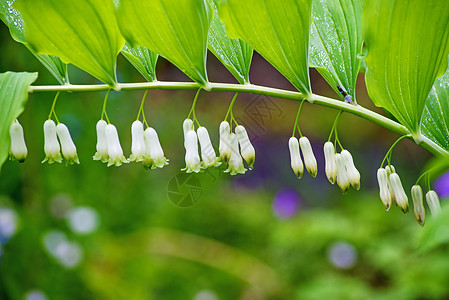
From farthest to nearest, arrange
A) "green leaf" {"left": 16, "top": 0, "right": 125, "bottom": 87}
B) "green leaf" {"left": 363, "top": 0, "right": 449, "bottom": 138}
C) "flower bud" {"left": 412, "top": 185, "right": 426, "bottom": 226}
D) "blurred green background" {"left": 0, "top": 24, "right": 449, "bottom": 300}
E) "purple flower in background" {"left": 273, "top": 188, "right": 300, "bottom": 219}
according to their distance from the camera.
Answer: "purple flower in background" {"left": 273, "top": 188, "right": 300, "bottom": 219} < "blurred green background" {"left": 0, "top": 24, "right": 449, "bottom": 300} < "flower bud" {"left": 412, "top": 185, "right": 426, "bottom": 226} < "green leaf" {"left": 16, "top": 0, "right": 125, "bottom": 87} < "green leaf" {"left": 363, "top": 0, "right": 449, "bottom": 138}

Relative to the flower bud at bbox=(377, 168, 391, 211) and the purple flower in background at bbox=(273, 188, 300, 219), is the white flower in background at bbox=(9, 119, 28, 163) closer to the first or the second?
the flower bud at bbox=(377, 168, 391, 211)

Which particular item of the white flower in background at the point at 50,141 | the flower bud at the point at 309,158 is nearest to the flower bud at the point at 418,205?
the flower bud at the point at 309,158

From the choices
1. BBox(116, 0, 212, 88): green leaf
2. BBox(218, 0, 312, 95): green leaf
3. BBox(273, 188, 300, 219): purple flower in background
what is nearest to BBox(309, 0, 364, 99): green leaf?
BBox(218, 0, 312, 95): green leaf

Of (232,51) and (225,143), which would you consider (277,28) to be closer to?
(232,51)

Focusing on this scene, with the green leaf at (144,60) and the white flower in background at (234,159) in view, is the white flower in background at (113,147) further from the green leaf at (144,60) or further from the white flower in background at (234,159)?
the white flower in background at (234,159)

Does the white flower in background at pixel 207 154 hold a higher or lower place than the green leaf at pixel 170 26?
lower

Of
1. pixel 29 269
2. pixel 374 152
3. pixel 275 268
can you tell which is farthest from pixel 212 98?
pixel 29 269
